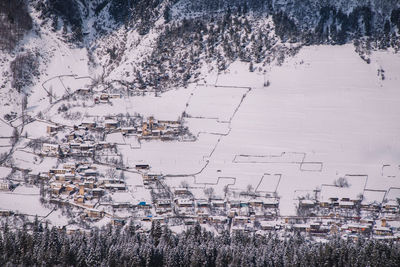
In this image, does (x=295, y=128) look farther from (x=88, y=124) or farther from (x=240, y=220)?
(x=88, y=124)

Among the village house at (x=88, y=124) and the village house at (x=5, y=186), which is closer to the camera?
the village house at (x=5, y=186)

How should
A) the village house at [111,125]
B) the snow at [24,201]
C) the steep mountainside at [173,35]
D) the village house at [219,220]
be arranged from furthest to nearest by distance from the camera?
the steep mountainside at [173,35]
the village house at [111,125]
the snow at [24,201]
the village house at [219,220]

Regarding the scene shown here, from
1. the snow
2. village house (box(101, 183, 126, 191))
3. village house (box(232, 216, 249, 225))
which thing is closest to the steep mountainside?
the snow

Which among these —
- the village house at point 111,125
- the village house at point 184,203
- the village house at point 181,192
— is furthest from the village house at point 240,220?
the village house at point 111,125

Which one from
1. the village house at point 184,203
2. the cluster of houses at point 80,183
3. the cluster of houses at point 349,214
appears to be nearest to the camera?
the cluster of houses at point 349,214

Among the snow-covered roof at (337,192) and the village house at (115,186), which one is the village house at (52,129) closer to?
the village house at (115,186)

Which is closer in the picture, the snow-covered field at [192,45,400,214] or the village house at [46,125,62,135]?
the snow-covered field at [192,45,400,214]

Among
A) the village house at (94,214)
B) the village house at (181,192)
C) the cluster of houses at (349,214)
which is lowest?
the cluster of houses at (349,214)

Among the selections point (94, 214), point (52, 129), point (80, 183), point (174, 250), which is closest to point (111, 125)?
point (52, 129)

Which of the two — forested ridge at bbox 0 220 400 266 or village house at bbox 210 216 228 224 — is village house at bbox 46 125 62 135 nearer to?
forested ridge at bbox 0 220 400 266
